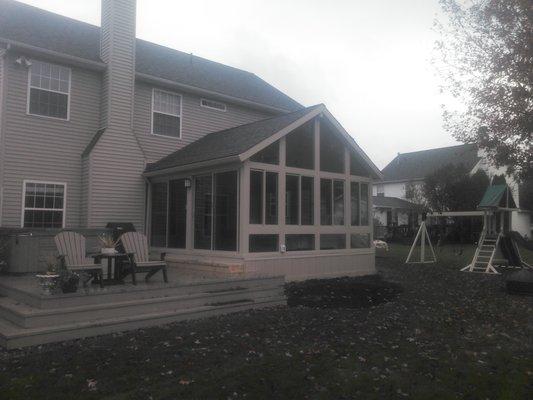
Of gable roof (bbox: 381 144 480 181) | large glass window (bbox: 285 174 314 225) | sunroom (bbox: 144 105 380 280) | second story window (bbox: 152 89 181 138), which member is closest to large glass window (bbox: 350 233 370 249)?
sunroom (bbox: 144 105 380 280)

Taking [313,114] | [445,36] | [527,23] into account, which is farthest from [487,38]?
[313,114]

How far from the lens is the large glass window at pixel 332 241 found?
39.6 ft

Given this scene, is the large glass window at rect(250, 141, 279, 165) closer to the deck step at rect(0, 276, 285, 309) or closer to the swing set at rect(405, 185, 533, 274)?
the deck step at rect(0, 276, 285, 309)

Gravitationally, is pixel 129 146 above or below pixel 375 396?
above

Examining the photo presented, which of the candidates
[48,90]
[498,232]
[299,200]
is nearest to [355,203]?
[299,200]

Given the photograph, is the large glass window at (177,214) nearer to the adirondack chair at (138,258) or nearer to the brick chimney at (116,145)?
the brick chimney at (116,145)

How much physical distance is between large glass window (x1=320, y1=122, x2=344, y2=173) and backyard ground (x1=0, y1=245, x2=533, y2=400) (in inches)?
186

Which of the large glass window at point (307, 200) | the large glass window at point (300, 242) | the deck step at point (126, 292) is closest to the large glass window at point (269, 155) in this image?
the large glass window at point (307, 200)

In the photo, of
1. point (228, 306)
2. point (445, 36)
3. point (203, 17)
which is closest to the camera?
point (228, 306)

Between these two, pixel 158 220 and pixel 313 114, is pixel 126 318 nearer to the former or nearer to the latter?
pixel 158 220

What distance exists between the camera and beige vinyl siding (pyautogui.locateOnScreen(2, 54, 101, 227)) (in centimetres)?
1094

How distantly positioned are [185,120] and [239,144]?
3.87 meters

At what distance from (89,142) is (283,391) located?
32.3 feet

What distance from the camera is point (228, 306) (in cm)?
805
